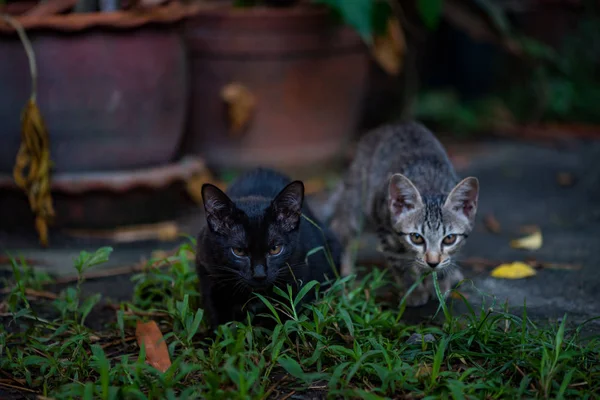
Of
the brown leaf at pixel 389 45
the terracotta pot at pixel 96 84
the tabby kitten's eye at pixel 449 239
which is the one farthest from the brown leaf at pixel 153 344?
the brown leaf at pixel 389 45

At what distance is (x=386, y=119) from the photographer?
7000mm

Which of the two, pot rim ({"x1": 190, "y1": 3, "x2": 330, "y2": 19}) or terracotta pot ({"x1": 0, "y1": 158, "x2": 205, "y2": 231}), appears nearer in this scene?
terracotta pot ({"x1": 0, "y1": 158, "x2": 205, "y2": 231})

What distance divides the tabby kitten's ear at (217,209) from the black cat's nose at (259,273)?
195mm

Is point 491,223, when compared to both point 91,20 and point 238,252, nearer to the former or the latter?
point 238,252

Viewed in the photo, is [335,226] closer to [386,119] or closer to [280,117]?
[280,117]

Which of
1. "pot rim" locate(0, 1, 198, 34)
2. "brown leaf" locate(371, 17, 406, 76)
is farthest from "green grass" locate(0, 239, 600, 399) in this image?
"brown leaf" locate(371, 17, 406, 76)

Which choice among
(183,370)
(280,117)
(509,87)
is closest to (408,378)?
(183,370)

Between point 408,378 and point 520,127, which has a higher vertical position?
point 408,378

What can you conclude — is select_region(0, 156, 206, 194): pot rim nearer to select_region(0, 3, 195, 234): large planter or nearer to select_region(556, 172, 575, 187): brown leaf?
select_region(0, 3, 195, 234): large planter

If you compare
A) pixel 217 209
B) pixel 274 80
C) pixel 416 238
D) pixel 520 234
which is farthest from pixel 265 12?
pixel 217 209

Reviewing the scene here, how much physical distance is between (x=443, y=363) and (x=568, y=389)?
462 mm

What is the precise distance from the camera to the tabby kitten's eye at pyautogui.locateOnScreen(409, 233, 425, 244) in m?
3.19

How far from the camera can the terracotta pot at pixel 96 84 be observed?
13.7ft

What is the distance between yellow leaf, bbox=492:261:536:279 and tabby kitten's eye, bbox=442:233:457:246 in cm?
53
